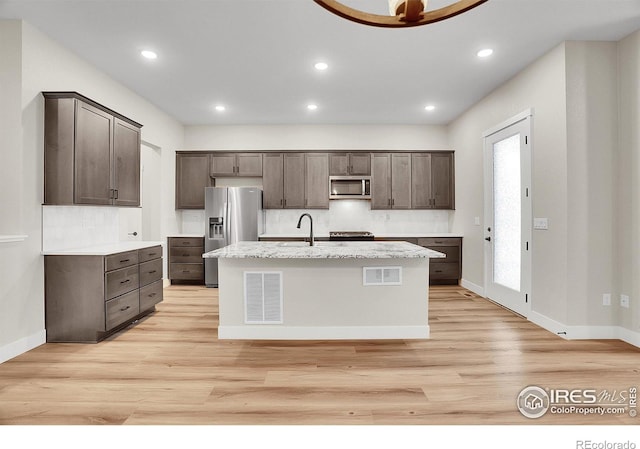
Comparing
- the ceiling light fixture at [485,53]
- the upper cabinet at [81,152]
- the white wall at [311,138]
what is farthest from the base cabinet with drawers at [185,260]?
the ceiling light fixture at [485,53]

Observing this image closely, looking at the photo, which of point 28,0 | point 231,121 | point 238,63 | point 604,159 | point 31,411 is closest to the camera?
point 31,411

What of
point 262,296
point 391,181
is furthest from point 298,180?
point 262,296

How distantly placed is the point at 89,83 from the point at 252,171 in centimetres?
283

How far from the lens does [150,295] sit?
4.21 m

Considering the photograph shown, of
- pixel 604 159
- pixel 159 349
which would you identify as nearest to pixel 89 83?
pixel 159 349

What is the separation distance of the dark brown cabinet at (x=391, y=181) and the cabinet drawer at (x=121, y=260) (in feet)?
13.0

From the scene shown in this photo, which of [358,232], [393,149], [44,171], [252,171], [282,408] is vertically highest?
[393,149]

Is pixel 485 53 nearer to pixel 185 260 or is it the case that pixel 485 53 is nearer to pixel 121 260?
pixel 121 260

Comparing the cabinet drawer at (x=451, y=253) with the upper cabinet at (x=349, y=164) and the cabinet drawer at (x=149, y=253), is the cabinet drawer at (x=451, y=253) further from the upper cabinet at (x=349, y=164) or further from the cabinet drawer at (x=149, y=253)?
the cabinet drawer at (x=149, y=253)

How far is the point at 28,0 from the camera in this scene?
111 inches

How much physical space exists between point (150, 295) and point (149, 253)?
0.50m

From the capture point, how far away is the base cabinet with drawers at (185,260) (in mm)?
6008

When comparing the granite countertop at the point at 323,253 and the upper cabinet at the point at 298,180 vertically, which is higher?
the upper cabinet at the point at 298,180

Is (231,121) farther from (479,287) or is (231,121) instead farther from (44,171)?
(479,287)
